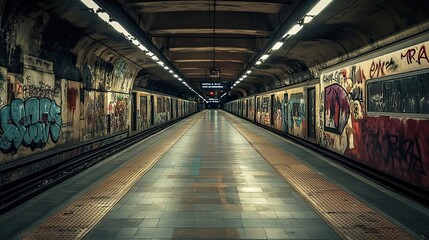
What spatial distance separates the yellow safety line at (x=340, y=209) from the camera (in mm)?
4113

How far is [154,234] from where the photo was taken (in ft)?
13.3

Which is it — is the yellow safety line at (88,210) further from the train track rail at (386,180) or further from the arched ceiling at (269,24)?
A: the train track rail at (386,180)

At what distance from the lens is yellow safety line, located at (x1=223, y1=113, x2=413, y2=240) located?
411 centimetres

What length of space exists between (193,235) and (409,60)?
5.26 metres

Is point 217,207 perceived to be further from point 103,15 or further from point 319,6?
point 103,15

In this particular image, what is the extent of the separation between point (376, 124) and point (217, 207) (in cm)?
474

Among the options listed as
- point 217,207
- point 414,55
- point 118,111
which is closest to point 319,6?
point 414,55

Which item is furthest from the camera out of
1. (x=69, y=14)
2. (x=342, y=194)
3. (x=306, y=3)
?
(x=69, y=14)

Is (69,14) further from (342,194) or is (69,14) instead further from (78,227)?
(342,194)

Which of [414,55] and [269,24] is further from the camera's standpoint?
[269,24]

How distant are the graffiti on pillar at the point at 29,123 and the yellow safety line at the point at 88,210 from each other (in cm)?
229

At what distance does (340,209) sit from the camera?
198 inches

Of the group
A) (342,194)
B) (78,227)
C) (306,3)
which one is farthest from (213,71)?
(78,227)

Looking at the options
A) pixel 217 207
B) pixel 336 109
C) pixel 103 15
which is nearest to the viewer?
pixel 217 207
